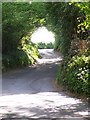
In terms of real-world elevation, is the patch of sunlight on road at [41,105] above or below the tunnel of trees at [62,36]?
below

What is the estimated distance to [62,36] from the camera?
71.9 feet

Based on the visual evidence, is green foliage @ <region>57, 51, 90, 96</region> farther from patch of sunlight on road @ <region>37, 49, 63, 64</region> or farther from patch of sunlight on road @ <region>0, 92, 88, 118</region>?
patch of sunlight on road @ <region>37, 49, 63, 64</region>

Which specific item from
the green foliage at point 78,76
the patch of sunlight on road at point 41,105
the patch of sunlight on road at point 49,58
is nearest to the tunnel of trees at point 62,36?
the green foliage at point 78,76

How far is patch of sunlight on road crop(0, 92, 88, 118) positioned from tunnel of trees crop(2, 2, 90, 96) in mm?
1251

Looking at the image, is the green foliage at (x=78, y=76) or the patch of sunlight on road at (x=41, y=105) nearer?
the patch of sunlight on road at (x=41, y=105)

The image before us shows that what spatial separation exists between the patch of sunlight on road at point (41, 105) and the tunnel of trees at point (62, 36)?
4.11 ft

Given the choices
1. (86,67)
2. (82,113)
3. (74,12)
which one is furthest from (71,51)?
(82,113)

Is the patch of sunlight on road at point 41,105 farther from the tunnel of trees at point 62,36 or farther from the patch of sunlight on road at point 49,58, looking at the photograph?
the patch of sunlight on road at point 49,58

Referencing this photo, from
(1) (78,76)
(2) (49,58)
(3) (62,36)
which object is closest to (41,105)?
(1) (78,76)

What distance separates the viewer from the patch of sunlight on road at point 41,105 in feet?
29.7

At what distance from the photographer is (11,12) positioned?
22438 millimetres

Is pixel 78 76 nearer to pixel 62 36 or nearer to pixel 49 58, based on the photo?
pixel 62 36

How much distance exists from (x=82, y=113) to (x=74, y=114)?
29 centimetres

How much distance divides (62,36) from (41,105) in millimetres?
11990
